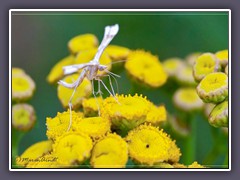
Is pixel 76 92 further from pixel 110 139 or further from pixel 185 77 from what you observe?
pixel 185 77

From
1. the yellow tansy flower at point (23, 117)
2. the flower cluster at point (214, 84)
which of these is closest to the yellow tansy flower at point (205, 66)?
the flower cluster at point (214, 84)

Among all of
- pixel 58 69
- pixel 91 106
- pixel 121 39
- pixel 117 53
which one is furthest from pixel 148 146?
pixel 121 39

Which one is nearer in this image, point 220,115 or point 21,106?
point 220,115

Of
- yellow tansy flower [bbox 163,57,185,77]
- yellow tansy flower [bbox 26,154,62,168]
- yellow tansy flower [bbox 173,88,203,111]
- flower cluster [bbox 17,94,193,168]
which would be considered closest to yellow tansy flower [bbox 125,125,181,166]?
flower cluster [bbox 17,94,193,168]

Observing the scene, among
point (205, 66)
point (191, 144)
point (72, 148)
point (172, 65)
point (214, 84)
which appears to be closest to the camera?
point (72, 148)

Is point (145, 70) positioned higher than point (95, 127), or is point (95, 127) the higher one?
point (145, 70)

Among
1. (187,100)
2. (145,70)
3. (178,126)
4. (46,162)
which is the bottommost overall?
(46,162)

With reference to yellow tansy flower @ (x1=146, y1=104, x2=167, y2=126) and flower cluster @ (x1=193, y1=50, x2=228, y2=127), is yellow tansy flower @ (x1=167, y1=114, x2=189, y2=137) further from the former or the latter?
flower cluster @ (x1=193, y1=50, x2=228, y2=127)
